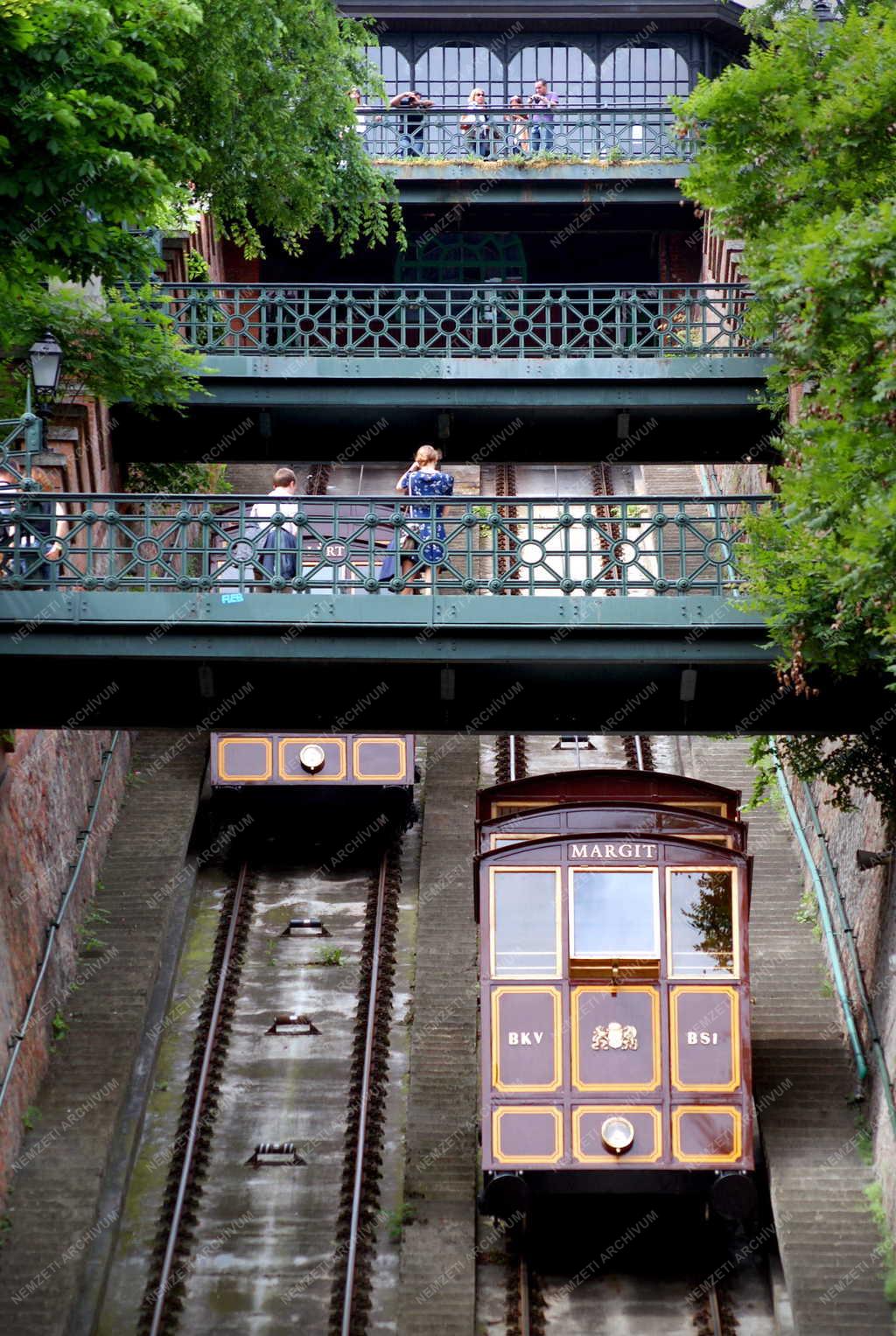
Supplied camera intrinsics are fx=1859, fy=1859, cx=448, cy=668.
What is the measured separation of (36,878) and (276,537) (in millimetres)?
5072

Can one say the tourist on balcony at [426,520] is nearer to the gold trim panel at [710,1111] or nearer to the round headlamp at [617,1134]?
the round headlamp at [617,1134]

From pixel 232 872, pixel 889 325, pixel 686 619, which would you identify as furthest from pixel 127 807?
pixel 889 325

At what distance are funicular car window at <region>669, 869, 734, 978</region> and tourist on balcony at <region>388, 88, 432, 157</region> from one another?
18.3 meters

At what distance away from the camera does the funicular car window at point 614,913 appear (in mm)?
14688

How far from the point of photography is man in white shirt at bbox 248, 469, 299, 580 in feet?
45.0

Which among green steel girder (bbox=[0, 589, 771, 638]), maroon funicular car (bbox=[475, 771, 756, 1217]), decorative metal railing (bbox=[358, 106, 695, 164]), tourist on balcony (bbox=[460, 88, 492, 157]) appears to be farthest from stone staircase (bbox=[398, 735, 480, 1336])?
tourist on balcony (bbox=[460, 88, 492, 157])

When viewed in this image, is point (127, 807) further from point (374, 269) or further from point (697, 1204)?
point (374, 269)

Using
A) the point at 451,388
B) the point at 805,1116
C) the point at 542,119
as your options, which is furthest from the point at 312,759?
the point at 542,119

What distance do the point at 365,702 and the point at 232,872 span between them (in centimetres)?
797

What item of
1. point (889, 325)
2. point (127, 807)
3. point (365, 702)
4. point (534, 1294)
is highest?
point (889, 325)

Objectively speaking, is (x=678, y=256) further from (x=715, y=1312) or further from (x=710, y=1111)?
(x=715, y=1312)

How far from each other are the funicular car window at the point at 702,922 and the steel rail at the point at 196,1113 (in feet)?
15.7

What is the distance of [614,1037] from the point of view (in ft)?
47.9

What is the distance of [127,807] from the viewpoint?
21.3 meters
